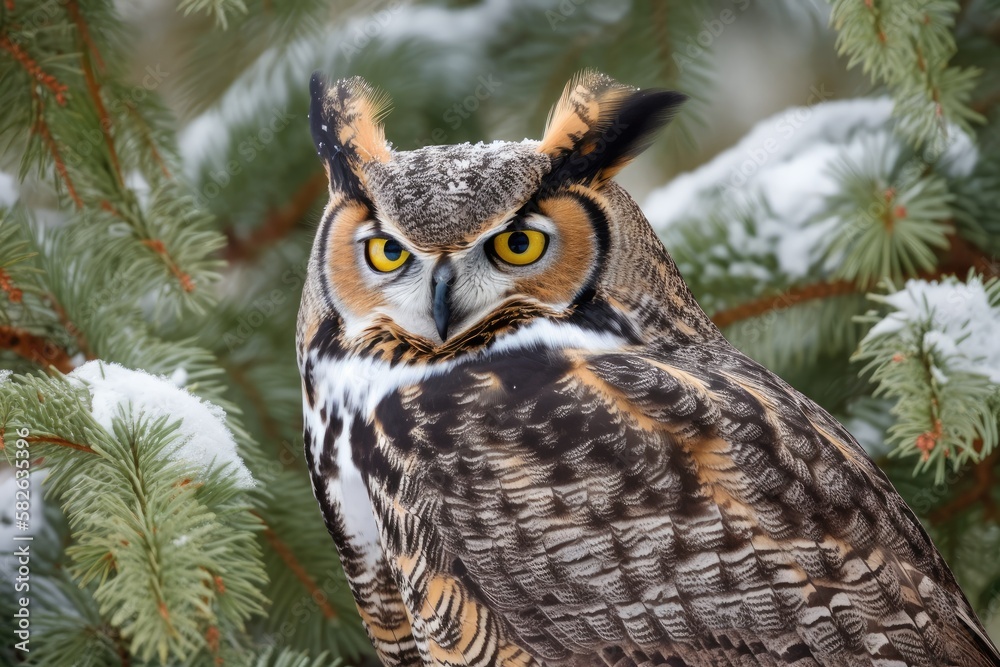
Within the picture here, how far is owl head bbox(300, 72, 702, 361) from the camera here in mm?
1506

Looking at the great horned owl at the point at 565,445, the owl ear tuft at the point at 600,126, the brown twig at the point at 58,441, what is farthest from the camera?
the owl ear tuft at the point at 600,126

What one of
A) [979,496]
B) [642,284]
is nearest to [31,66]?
[642,284]

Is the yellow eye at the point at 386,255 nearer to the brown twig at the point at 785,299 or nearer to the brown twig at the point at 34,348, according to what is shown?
the brown twig at the point at 34,348

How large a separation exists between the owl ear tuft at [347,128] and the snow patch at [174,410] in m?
0.49

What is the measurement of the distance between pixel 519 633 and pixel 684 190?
4.95ft

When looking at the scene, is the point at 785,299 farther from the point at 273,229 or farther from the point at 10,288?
the point at 10,288

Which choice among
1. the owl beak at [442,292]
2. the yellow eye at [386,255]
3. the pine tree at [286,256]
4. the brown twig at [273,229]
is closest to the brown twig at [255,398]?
the pine tree at [286,256]

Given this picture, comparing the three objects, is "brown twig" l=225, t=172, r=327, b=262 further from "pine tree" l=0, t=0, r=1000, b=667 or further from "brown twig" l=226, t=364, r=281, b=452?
"brown twig" l=226, t=364, r=281, b=452

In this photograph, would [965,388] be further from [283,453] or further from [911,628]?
[283,453]

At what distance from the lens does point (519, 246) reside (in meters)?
1.55

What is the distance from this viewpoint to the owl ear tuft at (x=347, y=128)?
1650 mm

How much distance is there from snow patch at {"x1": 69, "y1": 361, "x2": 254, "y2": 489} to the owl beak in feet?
1.28

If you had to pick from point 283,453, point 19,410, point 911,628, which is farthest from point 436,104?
point 911,628

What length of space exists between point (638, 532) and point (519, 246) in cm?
53
